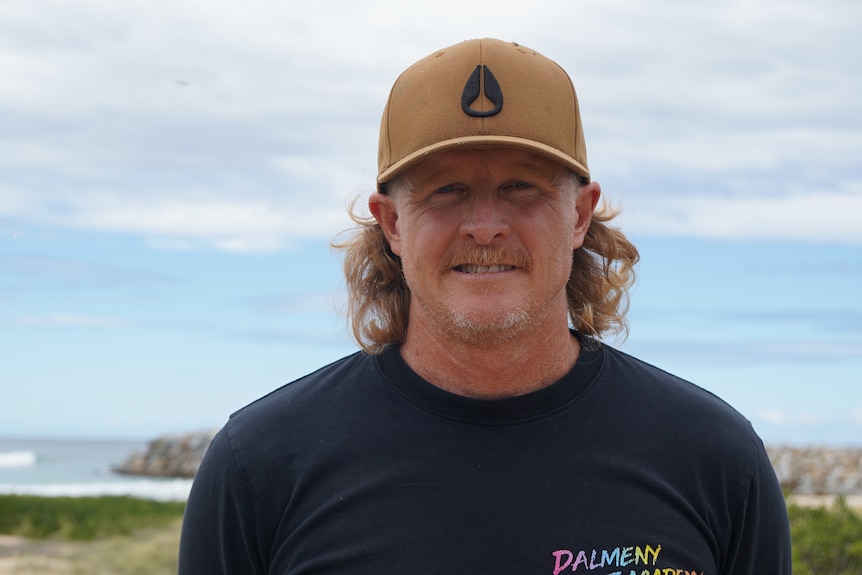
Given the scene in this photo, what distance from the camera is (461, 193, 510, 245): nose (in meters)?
2.41

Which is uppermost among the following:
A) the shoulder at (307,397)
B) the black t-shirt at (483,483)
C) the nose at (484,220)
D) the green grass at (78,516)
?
the nose at (484,220)

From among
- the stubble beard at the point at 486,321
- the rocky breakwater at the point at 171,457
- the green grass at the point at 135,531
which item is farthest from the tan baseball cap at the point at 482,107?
the rocky breakwater at the point at 171,457

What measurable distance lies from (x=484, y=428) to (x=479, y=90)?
85 cm

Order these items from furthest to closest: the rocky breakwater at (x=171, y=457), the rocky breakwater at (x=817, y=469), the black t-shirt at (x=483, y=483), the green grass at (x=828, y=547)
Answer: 1. the rocky breakwater at (x=171, y=457)
2. the rocky breakwater at (x=817, y=469)
3. the green grass at (x=828, y=547)
4. the black t-shirt at (x=483, y=483)

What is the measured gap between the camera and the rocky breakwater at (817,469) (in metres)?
19.3

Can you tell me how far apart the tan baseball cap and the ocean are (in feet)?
57.2

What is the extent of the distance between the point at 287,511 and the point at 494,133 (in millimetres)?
1076

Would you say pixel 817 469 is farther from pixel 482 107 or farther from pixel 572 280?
pixel 482 107

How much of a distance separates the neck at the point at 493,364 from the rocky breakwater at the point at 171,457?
26738mm

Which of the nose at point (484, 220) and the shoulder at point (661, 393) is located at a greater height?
the nose at point (484, 220)

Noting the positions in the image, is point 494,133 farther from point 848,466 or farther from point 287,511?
point 848,466

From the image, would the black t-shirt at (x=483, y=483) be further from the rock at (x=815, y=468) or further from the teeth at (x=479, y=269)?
the rock at (x=815, y=468)

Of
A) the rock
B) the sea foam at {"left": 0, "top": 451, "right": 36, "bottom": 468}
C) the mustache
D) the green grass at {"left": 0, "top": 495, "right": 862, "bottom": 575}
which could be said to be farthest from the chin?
the sea foam at {"left": 0, "top": 451, "right": 36, "bottom": 468}

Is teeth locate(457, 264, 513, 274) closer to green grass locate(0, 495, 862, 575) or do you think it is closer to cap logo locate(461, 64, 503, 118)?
cap logo locate(461, 64, 503, 118)
